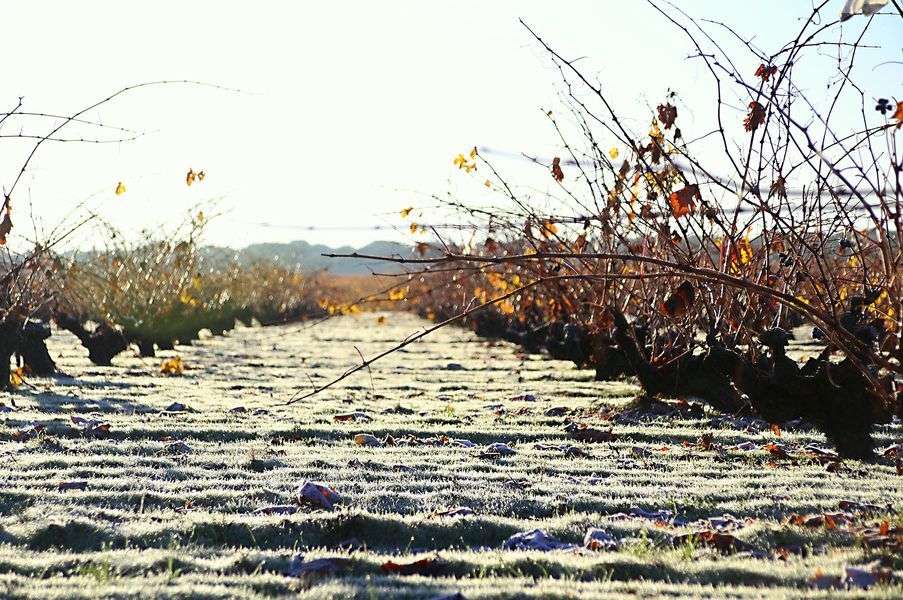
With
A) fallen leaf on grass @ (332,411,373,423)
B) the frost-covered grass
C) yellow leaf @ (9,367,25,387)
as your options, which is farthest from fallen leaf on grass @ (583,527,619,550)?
yellow leaf @ (9,367,25,387)

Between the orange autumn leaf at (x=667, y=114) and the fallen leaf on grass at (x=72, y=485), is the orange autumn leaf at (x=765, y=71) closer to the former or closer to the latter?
the orange autumn leaf at (x=667, y=114)

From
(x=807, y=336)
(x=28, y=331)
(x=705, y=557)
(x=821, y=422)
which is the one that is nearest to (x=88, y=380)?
(x=28, y=331)

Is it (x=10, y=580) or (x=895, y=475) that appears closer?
(x=10, y=580)

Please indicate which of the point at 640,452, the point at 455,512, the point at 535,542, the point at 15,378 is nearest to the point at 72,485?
the point at 455,512

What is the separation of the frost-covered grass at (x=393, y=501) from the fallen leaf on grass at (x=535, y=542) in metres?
0.08

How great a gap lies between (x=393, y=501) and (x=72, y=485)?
5.54 feet

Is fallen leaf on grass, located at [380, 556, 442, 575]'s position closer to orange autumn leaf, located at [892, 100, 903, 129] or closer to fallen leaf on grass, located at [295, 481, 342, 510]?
fallen leaf on grass, located at [295, 481, 342, 510]

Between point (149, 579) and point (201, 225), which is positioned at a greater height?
point (201, 225)

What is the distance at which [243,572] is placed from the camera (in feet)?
11.4

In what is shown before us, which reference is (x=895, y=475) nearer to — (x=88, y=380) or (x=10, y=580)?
(x=10, y=580)

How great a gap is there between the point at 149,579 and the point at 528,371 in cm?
1106

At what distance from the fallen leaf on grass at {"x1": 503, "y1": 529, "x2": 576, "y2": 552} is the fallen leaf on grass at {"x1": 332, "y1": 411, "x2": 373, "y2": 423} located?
13.5ft

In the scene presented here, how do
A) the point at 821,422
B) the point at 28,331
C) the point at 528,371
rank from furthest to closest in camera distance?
the point at 528,371
the point at 28,331
the point at 821,422

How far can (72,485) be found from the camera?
16.6ft
